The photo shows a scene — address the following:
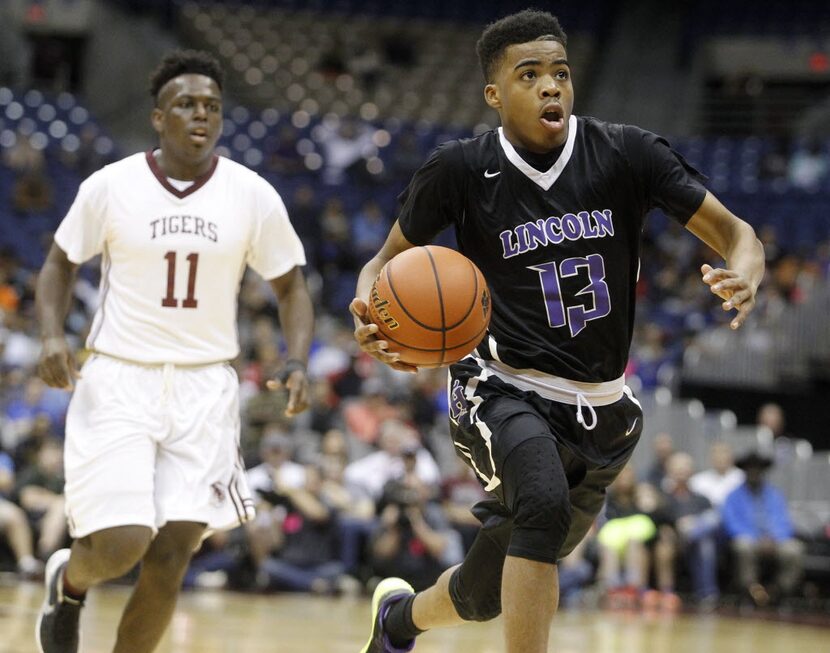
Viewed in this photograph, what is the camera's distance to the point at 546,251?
186 inches

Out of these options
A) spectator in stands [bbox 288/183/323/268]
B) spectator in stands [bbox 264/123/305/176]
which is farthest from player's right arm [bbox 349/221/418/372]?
spectator in stands [bbox 264/123/305/176]

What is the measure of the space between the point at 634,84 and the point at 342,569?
49.7 ft

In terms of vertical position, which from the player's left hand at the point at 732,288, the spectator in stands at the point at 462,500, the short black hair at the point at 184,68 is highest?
the short black hair at the point at 184,68

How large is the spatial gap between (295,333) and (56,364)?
3.30 feet

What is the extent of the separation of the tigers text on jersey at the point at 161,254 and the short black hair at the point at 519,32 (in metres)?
1.36

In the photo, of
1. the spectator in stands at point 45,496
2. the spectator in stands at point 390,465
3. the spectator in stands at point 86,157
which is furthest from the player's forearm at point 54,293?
the spectator in stands at point 86,157

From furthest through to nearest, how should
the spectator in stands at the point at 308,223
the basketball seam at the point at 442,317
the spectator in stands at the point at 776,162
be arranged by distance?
the spectator in stands at the point at 776,162, the spectator in stands at the point at 308,223, the basketball seam at the point at 442,317

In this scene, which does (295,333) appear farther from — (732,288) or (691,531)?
(691,531)

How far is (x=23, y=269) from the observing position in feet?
52.4

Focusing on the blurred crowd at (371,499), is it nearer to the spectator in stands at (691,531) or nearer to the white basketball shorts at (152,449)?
the spectator in stands at (691,531)

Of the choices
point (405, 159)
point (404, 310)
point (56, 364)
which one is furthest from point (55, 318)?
point (405, 159)

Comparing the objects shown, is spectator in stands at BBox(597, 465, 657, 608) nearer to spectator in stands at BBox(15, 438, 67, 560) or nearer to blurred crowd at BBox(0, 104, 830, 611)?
blurred crowd at BBox(0, 104, 830, 611)

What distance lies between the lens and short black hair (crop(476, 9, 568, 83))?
15.8ft

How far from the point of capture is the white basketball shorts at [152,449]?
513 cm
